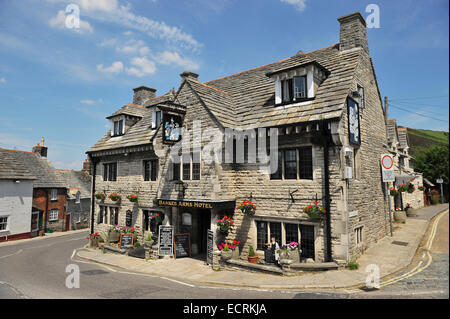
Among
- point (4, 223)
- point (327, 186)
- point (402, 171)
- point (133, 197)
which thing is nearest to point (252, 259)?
point (327, 186)

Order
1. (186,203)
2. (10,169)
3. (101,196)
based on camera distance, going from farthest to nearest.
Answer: (10,169)
(101,196)
(186,203)

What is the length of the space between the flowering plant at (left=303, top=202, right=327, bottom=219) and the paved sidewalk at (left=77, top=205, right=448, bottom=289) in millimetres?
2194

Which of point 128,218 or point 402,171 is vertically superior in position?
point 402,171

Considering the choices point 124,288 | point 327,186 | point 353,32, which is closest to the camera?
point 124,288

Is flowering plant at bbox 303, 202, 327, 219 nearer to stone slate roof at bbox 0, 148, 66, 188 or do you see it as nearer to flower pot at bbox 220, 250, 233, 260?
Result: flower pot at bbox 220, 250, 233, 260

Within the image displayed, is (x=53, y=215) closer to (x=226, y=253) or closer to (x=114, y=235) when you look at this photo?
(x=114, y=235)

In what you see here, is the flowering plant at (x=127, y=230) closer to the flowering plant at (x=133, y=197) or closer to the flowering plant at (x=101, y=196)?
the flowering plant at (x=133, y=197)

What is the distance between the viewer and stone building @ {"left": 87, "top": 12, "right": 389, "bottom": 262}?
38.3ft

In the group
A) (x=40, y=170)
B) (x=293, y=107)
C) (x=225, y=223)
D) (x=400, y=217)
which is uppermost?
(x=293, y=107)

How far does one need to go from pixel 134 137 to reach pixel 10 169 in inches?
601

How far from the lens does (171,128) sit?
15000 mm

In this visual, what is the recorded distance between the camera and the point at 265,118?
13.7m
